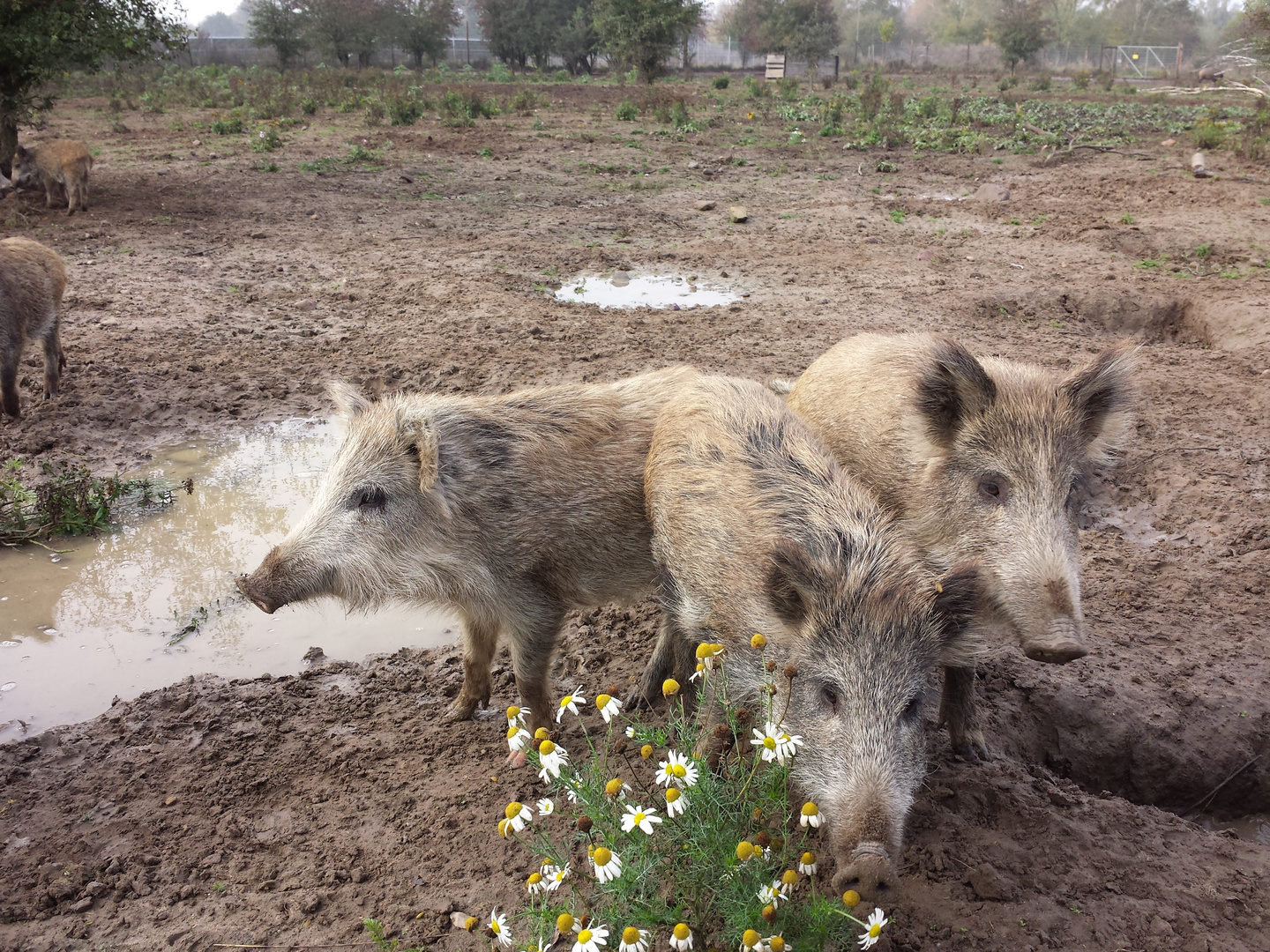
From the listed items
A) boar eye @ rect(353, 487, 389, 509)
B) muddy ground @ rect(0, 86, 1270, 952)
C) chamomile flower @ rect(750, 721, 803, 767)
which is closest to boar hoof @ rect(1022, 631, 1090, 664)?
muddy ground @ rect(0, 86, 1270, 952)

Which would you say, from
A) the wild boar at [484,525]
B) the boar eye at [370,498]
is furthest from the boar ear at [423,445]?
the boar eye at [370,498]

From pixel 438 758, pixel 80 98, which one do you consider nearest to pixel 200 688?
pixel 438 758

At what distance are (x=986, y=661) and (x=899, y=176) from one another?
12465 mm

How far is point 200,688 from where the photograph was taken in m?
3.91

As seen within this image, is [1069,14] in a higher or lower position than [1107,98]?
higher

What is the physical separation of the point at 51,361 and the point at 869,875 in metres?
7.13

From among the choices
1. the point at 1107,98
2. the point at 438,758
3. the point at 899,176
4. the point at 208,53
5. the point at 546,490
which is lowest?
the point at 438,758

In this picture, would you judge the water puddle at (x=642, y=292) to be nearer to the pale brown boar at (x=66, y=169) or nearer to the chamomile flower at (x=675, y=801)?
the chamomile flower at (x=675, y=801)

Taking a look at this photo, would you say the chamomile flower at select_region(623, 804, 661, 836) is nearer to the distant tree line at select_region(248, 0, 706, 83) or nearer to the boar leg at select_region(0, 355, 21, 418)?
the boar leg at select_region(0, 355, 21, 418)

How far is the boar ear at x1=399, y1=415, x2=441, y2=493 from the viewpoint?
3.50 m

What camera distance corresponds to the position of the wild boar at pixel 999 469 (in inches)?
113

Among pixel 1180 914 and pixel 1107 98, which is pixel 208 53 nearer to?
pixel 1107 98

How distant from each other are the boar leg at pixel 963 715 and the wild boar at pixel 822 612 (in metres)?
0.74

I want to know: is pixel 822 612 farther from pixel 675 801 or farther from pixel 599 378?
pixel 599 378
